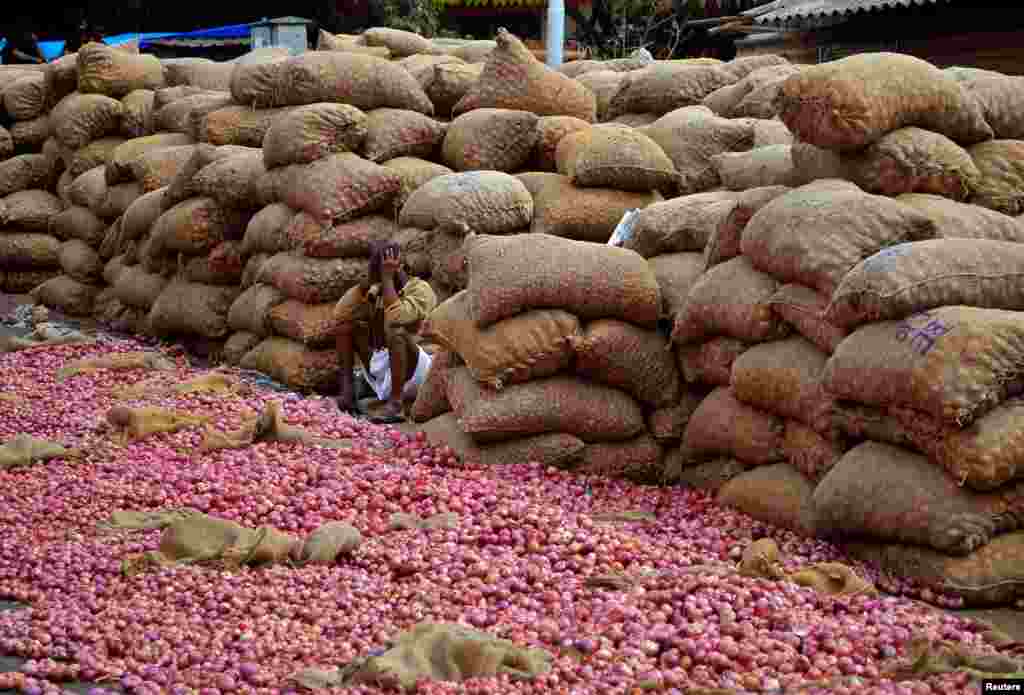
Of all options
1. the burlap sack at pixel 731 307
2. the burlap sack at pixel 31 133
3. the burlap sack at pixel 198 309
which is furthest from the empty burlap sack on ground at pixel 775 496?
the burlap sack at pixel 31 133

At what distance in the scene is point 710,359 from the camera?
4.94m

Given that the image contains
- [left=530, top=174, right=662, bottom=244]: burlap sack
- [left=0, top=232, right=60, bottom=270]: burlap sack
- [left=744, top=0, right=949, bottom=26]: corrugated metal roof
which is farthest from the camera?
[left=0, top=232, right=60, bottom=270]: burlap sack

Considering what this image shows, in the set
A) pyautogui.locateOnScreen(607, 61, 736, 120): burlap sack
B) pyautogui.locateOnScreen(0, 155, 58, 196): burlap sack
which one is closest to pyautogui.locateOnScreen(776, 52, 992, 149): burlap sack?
pyautogui.locateOnScreen(607, 61, 736, 120): burlap sack

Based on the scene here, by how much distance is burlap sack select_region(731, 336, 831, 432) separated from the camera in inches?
170

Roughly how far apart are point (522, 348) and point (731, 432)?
89 centimetres

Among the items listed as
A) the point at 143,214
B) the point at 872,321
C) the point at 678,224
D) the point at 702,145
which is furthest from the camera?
the point at 143,214

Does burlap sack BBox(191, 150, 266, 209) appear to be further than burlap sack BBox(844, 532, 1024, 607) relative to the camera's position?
Yes

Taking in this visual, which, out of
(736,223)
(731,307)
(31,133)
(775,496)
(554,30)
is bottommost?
(775,496)

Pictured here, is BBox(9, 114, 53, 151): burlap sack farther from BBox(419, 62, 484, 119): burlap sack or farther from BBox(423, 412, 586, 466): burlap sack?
BBox(423, 412, 586, 466): burlap sack

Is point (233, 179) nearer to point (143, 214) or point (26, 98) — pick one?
point (143, 214)

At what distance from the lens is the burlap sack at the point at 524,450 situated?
5.05 m

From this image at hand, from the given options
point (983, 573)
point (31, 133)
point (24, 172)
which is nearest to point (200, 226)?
point (24, 172)

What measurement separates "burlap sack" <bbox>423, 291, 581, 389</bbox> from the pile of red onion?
389 mm

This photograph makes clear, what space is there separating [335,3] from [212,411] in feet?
55.4
